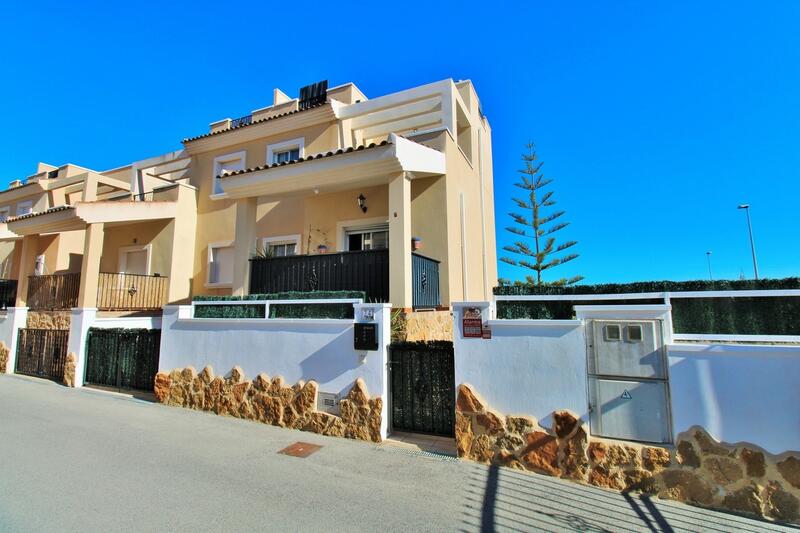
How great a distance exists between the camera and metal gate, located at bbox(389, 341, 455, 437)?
17.2 ft

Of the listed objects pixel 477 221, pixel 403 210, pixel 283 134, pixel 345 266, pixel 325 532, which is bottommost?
pixel 325 532

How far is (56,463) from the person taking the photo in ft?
14.3

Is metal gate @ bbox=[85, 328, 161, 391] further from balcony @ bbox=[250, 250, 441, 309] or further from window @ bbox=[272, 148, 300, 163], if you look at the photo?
window @ bbox=[272, 148, 300, 163]

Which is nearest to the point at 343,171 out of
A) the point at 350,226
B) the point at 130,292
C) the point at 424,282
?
the point at 350,226

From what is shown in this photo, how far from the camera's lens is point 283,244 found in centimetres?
1124

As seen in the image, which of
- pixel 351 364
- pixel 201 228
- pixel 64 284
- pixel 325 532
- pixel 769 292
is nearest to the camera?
pixel 325 532

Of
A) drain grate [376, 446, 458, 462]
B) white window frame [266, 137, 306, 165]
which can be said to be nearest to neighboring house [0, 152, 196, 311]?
white window frame [266, 137, 306, 165]

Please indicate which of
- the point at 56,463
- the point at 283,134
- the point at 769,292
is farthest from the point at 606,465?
the point at 283,134

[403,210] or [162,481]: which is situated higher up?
[403,210]

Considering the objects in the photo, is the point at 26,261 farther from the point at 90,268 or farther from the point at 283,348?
the point at 283,348

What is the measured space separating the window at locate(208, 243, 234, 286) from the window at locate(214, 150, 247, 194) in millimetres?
2044

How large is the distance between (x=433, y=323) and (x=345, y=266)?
227 centimetres

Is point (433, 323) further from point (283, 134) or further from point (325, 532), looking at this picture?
point (283, 134)

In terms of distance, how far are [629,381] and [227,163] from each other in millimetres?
13405
